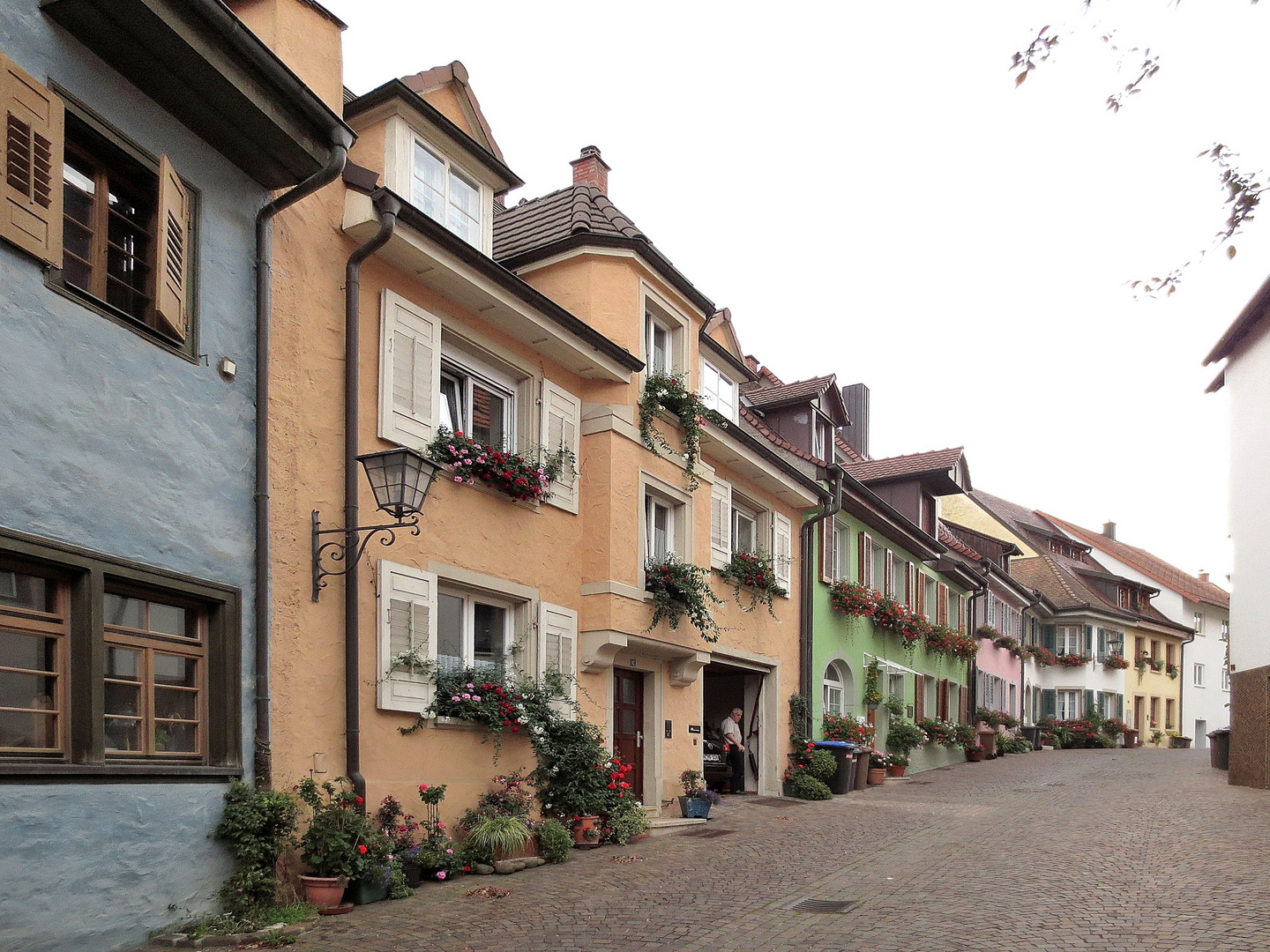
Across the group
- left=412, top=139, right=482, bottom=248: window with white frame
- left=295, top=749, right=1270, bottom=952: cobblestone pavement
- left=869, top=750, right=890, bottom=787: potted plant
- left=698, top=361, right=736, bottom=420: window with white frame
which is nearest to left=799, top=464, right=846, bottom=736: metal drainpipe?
left=698, top=361, right=736, bottom=420: window with white frame

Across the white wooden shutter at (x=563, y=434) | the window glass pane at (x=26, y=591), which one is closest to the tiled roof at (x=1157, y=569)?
the white wooden shutter at (x=563, y=434)

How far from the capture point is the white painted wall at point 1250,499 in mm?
22219

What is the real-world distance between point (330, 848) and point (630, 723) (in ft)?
22.4

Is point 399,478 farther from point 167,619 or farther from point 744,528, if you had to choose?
point 744,528

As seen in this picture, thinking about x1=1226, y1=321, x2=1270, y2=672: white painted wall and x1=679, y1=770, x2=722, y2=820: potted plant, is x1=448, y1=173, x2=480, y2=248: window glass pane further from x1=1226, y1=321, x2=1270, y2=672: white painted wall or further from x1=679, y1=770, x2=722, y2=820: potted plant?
x1=1226, y1=321, x2=1270, y2=672: white painted wall

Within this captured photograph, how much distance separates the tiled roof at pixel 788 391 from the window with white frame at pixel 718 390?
287 cm

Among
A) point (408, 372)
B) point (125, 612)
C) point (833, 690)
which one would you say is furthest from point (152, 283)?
point (833, 690)

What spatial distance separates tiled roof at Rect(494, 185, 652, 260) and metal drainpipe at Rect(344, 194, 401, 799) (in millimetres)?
4626

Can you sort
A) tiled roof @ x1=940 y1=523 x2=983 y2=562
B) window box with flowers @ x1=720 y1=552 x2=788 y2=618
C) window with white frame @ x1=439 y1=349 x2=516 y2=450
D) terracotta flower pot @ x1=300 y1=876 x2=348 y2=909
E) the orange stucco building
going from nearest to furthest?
terracotta flower pot @ x1=300 y1=876 x2=348 y2=909 → the orange stucco building → window with white frame @ x1=439 y1=349 x2=516 y2=450 → window box with flowers @ x1=720 y1=552 x2=788 y2=618 → tiled roof @ x1=940 y1=523 x2=983 y2=562

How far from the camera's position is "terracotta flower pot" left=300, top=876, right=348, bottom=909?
356 inches

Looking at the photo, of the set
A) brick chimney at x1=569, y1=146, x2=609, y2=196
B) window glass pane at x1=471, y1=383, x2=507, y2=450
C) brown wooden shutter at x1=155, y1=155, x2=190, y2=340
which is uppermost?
brick chimney at x1=569, y1=146, x2=609, y2=196

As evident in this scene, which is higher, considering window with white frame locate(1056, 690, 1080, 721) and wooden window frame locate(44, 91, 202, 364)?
wooden window frame locate(44, 91, 202, 364)

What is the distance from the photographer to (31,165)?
732 cm

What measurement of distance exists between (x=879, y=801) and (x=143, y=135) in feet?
47.9
